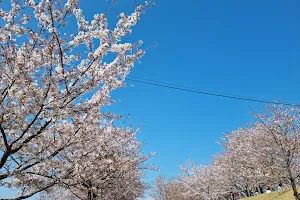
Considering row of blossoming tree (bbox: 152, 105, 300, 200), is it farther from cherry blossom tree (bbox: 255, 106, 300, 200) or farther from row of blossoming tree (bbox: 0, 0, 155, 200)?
row of blossoming tree (bbox: 0, 0, 155, 200)

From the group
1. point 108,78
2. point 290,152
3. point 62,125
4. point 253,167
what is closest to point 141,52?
point 108,78

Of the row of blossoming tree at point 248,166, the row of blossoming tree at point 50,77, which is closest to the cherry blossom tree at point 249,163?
the row of blossoming tree at point 248,166

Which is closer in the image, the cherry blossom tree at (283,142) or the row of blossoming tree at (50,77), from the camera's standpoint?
the row of blossoming tree at (50,77)

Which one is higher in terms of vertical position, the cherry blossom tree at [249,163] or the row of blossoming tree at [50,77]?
the cherry blossom tree at [249,163]

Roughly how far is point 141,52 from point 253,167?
31406mm

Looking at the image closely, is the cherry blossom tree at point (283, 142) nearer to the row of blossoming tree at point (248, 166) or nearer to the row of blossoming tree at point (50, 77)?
the row of blossoming tree at point (248, 166)

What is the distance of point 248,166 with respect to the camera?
33906mm

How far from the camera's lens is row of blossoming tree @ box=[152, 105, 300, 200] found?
17.6 meters

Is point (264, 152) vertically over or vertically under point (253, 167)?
under

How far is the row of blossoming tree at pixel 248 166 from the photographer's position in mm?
17625

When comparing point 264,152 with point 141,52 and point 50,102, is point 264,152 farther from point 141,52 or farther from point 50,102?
point 50,102

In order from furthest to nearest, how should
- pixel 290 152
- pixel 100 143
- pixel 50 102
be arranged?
pixel 290 152 → pixel 100 143 → pixel 50 102

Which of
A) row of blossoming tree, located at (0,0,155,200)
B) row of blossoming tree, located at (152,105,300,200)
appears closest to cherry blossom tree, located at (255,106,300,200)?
row of blossoming tree, located at (152,105,300,200)

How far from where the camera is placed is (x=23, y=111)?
5.23m
